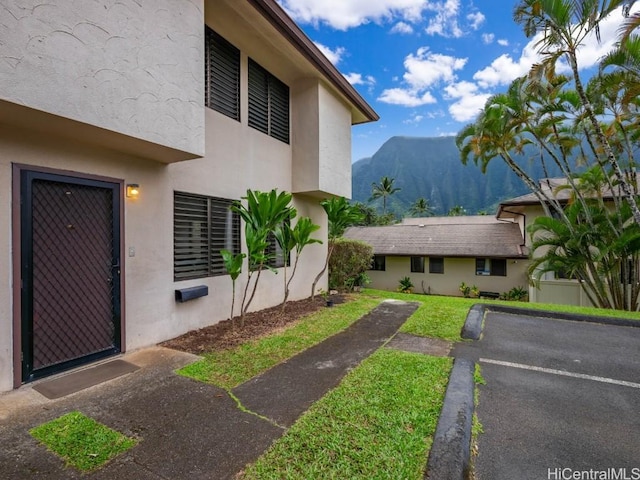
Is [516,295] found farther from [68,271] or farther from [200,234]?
[68,271]

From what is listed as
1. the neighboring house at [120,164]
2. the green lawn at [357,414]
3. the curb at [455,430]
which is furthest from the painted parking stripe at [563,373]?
the neighboring house at [120,164]

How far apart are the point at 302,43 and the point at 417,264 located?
51.8 ft

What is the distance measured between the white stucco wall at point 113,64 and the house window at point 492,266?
1793 cm

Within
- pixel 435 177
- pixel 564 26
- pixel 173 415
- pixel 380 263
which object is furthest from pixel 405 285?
pixel 435 177

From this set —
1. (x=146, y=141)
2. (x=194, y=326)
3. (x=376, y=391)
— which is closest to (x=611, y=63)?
(x=376, y=391)

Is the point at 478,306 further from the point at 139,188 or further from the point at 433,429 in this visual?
the point at 139,188

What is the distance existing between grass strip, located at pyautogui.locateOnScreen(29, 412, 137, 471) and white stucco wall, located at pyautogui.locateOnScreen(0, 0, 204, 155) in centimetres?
317

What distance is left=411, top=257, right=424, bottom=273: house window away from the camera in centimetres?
1966

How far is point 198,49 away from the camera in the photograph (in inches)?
193

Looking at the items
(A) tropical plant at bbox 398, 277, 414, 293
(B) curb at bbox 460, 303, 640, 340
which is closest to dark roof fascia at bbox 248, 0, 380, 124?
(B) curb at bbox 460, 303, 640, 340

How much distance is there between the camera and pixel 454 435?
8.73 ft

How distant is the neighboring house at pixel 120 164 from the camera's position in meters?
3.38

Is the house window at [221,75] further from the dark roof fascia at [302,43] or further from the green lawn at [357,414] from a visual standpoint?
the green lawn at [357,414]

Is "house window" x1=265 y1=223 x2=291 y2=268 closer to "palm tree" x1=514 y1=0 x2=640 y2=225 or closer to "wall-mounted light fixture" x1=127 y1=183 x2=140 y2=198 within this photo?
"wall-mounted light fixture" x1=127 y1=183 x2=140 y2=198
